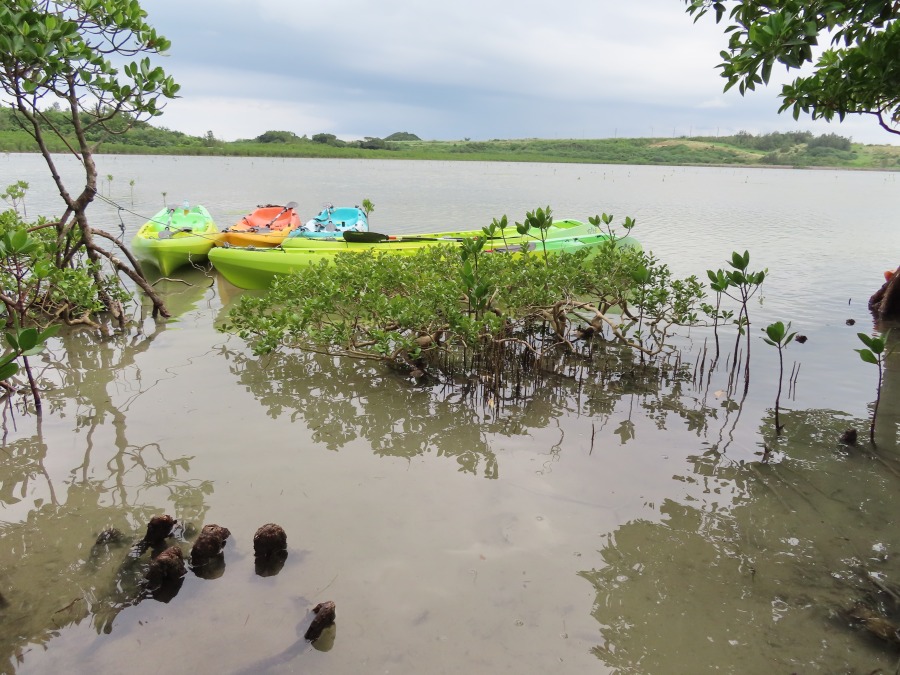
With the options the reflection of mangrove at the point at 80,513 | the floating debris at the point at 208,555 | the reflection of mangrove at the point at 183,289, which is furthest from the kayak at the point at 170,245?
the floating debris at the point at 208,555

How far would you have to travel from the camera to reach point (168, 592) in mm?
3375

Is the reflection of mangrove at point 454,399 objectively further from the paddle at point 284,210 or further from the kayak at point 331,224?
the paddle at point 284,210

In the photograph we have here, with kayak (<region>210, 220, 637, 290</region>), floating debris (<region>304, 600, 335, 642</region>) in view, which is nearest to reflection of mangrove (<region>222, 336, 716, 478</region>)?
floating debris (<region>304, 600, 335, 642</region>)

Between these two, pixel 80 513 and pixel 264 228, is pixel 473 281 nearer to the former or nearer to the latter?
pixel 80 513

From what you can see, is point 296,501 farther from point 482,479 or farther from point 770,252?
point 770,252

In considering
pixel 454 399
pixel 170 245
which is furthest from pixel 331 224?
pixel 454 399

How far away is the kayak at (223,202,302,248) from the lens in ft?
40.3

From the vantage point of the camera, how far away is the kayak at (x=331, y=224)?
11910 mm

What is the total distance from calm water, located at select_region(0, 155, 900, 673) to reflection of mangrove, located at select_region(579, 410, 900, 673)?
0.6 inches

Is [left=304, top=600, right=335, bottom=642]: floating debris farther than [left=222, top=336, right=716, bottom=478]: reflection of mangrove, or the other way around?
[left=222, top=336, right=716, bottom=478]: reflection of mangrove

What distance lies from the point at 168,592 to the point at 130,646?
38 cm

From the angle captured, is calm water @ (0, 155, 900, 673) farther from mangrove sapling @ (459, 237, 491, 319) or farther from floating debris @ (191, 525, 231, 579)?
mangrove sapling @ (459, 237, 491, 319)

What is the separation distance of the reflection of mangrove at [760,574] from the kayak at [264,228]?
32.3 ft

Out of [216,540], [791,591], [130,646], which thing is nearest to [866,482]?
[791,591]
